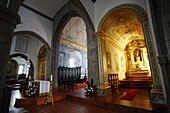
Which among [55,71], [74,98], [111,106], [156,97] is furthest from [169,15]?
[55,71]

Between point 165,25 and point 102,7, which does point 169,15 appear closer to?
point 165,25

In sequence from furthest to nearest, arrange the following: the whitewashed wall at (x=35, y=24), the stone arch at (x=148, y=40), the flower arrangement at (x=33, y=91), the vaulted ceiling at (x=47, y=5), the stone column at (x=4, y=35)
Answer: the vaulted ceiling at (x=47, y=5) → the whitewashed wall at (x=35, y=24) → the flower arrangement at (x=33, y=91) → the stone arch at (x=148, y=40) → the stone column at (x=4, y=35)

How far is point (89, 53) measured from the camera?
5254 millimetres

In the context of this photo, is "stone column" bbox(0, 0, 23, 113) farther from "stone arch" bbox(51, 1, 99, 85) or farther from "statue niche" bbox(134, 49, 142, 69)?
"statue niche" bbox(134, 49, 142, 69)

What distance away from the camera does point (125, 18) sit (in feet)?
17.6

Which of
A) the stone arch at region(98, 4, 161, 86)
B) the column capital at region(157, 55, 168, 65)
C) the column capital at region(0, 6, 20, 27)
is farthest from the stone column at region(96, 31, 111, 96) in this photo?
the column capital at region(0, 6, 20, 27)

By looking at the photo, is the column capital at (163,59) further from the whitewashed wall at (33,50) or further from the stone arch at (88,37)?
the whitewashed wall at (33,50)

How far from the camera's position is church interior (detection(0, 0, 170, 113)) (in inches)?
89.2

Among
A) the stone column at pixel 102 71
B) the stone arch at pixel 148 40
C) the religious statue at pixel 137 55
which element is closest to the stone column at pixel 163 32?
the stone arch at pixel 148 40

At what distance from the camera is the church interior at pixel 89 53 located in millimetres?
2266

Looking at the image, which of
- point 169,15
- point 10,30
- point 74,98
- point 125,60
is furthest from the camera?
point 125,60

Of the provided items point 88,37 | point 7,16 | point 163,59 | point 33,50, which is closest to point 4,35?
point 7,16

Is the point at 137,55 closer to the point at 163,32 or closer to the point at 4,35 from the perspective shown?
the point at 163,32

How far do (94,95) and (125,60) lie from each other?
23.2 ft
